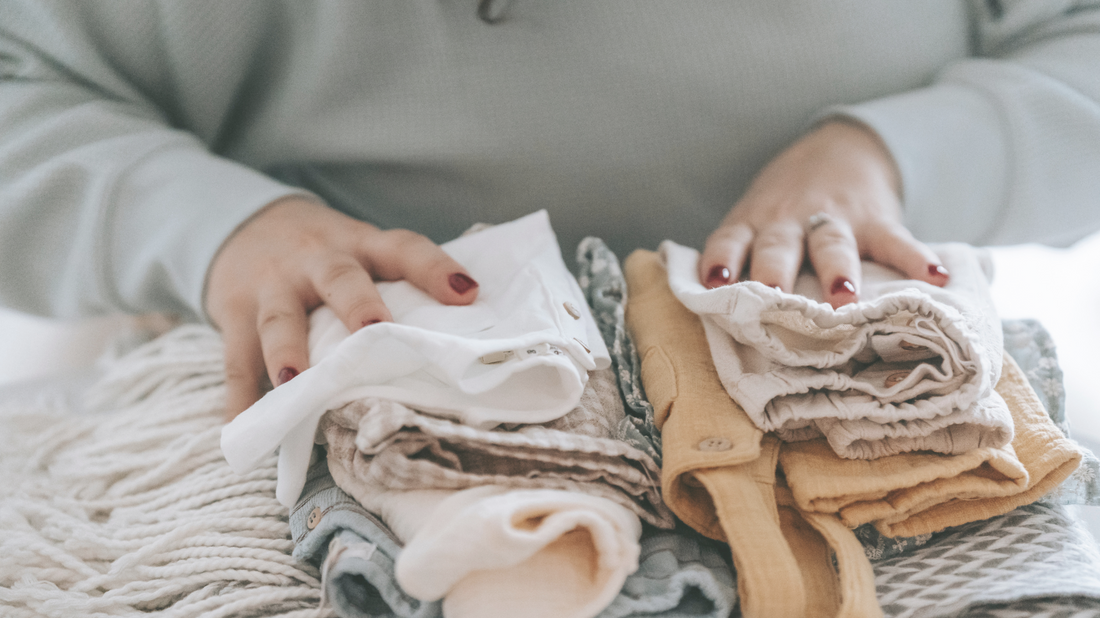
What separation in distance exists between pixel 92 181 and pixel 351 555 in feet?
1.54

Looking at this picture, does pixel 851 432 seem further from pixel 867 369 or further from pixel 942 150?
pixel 942 150

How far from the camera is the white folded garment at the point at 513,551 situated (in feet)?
1.07

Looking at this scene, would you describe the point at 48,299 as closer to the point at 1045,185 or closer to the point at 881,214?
the point at 881,214

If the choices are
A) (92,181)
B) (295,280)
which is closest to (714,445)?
(295,280)

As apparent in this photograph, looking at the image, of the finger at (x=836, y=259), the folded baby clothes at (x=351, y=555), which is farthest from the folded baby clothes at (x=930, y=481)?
the folded baby clothes at (x=351, y=555)

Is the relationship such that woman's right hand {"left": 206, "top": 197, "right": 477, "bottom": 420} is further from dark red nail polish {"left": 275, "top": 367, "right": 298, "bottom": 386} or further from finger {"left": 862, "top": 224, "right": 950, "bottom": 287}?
finger {"left": 862, "top": 224, "right": 950, "bottom": 287}

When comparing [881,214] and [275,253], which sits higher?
[881,214]

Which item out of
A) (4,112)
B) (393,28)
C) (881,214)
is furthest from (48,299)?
(881,214)

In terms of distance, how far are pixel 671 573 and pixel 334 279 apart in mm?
312

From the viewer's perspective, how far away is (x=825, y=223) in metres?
0.56

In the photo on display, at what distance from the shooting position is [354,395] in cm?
39

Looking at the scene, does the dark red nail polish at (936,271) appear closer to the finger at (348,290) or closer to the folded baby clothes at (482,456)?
the folded baby clothes at (482,456)

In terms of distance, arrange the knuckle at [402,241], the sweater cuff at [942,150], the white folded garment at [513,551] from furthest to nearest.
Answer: the sweater cuff at [942,150], the knuckle at [402,241], the white folded garment at [513,551]

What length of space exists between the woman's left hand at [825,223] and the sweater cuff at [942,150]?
0.05 feet
